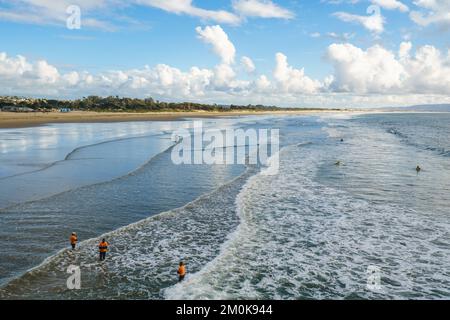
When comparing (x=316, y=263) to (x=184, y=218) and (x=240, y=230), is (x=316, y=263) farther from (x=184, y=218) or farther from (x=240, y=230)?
(x=184, y=218)

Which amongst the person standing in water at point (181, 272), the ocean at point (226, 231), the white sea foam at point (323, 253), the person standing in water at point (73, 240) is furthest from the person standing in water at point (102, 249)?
the white sea foam at point (323, 253)

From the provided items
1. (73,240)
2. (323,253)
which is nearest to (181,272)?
(73,240)

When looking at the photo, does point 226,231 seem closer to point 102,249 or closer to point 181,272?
point 181,272

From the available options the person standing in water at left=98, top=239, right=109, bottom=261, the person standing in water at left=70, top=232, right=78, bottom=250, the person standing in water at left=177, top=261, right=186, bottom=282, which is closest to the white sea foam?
the person standing in water at left=177, top=261, right=186, bottom=282

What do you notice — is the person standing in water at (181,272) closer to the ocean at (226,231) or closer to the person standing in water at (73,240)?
the ocean at (226,231)

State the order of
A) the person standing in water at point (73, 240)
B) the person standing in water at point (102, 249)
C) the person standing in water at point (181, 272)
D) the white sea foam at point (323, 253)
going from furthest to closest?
the person standing in water at point (73, 240) < the person standing in water at point (102, 249) < the person standing in water at point (181, 272) < the white sea foam at point (323, 253)

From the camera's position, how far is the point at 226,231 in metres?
16.6

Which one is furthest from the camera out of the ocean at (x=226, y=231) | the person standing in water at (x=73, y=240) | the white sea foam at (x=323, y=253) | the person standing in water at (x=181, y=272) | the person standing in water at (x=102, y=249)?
the person standing in water at (x=73, y=240)

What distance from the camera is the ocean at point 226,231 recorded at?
38.2ft

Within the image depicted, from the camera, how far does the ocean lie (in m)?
11.6

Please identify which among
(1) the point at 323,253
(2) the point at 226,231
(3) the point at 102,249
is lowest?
(1) the point at 323,253

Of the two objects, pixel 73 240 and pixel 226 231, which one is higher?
pixel 73 240

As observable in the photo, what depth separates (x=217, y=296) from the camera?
11.1 m

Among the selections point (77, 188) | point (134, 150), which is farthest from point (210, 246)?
point (134, 150)
